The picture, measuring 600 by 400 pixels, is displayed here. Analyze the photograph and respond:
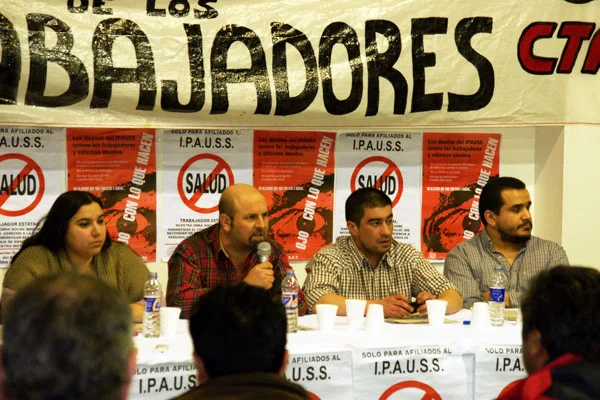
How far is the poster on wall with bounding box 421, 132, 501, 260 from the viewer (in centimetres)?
476

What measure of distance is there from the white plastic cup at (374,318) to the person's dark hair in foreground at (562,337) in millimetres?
1372

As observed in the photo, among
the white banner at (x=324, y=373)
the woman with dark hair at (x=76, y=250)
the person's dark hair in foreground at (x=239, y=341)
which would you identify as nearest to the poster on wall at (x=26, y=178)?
the woman with dark hair at (x=76, y=250)

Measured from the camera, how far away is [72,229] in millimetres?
3545

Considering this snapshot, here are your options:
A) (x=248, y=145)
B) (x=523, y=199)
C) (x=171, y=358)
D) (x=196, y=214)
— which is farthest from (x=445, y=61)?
(x=171, y=358)

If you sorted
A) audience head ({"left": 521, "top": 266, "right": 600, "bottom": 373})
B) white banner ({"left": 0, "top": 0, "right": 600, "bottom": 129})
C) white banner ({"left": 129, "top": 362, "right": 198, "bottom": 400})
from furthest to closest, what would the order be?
white banner ({"left": 0, "top": 0, "right": 600, "bottom": 129}), white banner ({"left": 129, "top": 362, "right": 198, "bottom": 400}), audience head ({"left": 521, "top": 266, "right": 600, "bottom": 373})

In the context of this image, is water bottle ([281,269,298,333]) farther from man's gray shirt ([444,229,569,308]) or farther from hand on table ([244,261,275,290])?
man's gray shirt ([444,229,569,308])

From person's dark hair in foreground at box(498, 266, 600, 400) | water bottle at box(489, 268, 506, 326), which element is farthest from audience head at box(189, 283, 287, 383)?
water bottle at box(489, 268, 506, 326)

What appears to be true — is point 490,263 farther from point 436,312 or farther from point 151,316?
point 151,316

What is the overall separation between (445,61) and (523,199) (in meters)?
0.76

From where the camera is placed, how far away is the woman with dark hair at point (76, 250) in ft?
11.5

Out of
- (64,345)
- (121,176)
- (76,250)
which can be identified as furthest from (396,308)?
(64,345)

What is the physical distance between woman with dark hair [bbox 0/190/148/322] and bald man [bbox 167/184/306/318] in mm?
180

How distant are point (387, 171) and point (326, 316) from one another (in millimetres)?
1696

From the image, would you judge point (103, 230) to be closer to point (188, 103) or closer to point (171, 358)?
point (188, 103)
